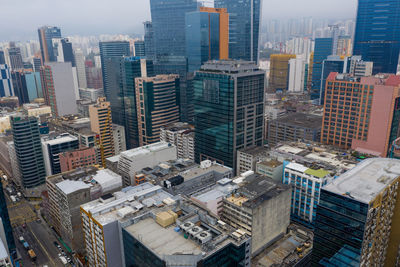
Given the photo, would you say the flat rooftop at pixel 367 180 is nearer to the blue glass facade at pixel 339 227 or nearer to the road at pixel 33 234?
the blue glass facade at pixel 339 227

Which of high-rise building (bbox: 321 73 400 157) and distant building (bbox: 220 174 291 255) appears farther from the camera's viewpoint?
high-rise building (bbox: 321 73 400 157)

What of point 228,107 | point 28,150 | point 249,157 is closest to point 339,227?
point 249,157

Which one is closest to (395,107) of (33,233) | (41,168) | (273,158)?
(273,158)

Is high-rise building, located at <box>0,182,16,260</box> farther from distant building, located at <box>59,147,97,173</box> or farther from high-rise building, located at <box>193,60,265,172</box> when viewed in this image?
high-rise building, located at <box>193,60,265,172</box>

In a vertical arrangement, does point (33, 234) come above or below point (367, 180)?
below

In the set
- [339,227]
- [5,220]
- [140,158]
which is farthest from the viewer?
[140,158]

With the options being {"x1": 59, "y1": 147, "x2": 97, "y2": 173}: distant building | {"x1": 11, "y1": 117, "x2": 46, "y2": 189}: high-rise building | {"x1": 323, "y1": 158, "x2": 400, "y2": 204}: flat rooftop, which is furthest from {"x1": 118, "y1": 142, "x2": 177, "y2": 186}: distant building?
{"x1": 323, "y1": 158, "x2": 400, "y2": 204}: flat rooftop

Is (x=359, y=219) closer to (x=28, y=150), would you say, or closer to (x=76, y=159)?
(x=76, y=159)
